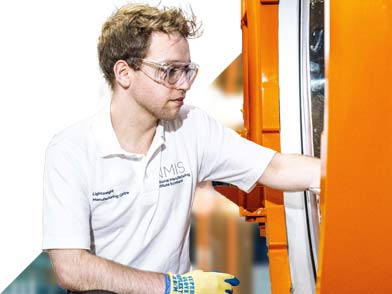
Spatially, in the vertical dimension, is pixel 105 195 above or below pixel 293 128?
below

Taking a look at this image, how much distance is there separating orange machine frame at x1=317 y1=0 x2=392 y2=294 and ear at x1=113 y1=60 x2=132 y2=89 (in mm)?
879

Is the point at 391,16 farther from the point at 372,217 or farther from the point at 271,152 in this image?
the point at 271,152

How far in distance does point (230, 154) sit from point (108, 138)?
16.0 inches

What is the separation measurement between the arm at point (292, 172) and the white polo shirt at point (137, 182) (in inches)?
1.2

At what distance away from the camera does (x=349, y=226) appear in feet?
4.83

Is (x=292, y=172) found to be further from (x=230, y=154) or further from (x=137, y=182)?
(x=137, y=182)

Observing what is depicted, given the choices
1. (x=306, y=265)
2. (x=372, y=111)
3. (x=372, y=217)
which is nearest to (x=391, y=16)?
(x=372, y=111)

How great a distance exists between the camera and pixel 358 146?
56.2 inches

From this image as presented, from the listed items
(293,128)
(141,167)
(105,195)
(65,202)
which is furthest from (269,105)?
(65,202)

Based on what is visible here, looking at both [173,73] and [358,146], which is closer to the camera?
[358,146]

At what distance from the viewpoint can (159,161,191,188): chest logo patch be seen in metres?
2.17

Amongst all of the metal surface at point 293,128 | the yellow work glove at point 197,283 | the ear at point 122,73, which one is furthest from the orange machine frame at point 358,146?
the metal surface at point 293,128

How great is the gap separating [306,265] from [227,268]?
41.6 inches

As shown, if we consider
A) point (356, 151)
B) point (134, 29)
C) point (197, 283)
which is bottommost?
point (197, 283)
